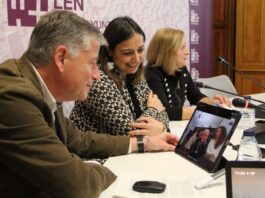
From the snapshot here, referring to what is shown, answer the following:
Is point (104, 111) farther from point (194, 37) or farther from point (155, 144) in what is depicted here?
point (194, 37)

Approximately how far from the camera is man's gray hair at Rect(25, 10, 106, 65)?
1.13 meters

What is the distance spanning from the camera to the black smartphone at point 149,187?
3.85 feet

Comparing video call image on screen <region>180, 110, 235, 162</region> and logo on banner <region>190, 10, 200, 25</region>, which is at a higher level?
logo on banner <region>190, 10, 200, 25</region>

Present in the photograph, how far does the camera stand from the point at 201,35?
15.3ft

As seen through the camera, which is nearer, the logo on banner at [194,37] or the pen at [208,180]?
the pen at [208,180]

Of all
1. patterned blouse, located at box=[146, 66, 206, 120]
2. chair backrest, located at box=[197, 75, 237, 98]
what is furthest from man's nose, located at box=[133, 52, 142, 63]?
chair backrest, located at box=[197, 75, 237, 98]

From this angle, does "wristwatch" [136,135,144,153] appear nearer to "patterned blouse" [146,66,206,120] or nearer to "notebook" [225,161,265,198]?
"notebook" [225,161,265,198]

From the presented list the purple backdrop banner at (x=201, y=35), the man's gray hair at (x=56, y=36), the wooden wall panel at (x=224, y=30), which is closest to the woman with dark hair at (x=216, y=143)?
the man's gray hair at (x=56, y=36)

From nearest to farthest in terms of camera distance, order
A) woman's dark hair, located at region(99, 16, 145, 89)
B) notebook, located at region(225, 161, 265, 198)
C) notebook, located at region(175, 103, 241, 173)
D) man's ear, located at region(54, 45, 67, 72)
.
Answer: notebook, located at region(225, 161, 265, 198)
man's ear, located at region(54, 45, 67, 72)
notebook, located at region(175, 103, 241, 173)
woman's dark hair, located at region(99, 16, 145, 89)

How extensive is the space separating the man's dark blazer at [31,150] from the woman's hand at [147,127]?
24.9 inches

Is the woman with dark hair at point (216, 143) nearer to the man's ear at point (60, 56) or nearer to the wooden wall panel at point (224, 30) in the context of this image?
the man's ear at point (60, 56)

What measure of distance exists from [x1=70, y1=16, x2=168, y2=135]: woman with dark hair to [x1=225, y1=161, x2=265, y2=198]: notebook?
0.86 meters

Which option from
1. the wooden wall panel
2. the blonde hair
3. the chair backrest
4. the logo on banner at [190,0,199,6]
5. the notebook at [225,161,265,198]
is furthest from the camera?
the wooden wall panel

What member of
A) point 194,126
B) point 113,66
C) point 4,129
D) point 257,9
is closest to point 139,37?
point 113,66
